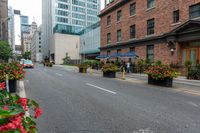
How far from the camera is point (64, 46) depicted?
83.1 metres

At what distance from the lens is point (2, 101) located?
2.38 meters

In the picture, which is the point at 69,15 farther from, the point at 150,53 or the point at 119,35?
the point at 150,53

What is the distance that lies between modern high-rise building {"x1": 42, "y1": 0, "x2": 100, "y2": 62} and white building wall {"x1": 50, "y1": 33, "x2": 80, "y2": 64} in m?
2.33

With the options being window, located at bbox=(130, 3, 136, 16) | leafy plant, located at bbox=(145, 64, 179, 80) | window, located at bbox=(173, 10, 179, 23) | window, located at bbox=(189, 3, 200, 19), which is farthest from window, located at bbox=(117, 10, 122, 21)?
leafy plant, located at bbox=(145, 64, 179, 80)

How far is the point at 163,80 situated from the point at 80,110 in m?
7.90

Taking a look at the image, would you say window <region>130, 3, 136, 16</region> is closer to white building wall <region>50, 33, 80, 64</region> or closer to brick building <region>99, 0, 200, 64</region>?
brick building <region>99, 0, 200, 64</region>

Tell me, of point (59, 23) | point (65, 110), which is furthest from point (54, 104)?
point (59, 23)

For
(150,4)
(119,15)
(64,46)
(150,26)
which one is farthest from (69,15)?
(150,26)

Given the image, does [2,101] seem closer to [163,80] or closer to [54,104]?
[54,104]

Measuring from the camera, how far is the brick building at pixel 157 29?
19062mm

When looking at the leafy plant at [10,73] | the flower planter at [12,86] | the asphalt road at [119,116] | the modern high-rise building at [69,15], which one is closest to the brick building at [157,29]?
the asphalt road at [119,116]

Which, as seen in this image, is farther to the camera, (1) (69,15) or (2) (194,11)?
(1) (69,15)

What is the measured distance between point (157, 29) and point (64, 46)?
64.2m

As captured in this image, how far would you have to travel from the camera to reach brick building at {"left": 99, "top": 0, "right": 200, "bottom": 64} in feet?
62.5
